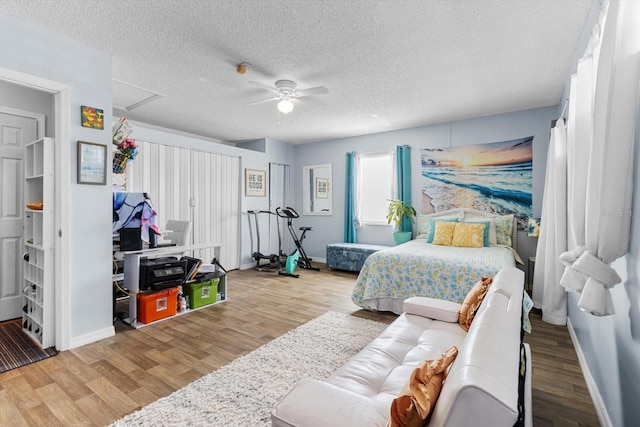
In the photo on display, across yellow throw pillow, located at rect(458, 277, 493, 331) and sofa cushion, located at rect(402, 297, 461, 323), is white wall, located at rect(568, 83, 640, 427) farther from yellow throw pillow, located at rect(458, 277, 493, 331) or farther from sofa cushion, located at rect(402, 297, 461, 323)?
sofa cushion, located at rect(402, 297, 461, 323)

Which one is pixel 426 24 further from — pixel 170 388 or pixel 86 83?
pixel 170 388

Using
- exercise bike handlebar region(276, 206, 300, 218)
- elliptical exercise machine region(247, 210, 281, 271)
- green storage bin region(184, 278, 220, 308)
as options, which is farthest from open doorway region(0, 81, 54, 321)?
exercise bike handlebar region(276, 206, 300, 218)

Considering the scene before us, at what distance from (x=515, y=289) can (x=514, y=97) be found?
3.46 metres

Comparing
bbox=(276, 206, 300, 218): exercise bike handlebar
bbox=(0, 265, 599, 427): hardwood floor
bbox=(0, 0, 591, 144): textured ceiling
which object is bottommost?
bbox=(0, 265, 599, 427): hardwood floor

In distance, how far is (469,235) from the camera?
419cm

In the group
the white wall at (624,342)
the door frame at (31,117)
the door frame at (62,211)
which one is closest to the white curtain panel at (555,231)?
the white wall at (624,342)

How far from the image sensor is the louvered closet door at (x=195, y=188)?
4.50 m

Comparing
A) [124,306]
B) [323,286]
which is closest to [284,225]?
[323,286]

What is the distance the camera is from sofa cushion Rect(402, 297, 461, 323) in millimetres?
2107

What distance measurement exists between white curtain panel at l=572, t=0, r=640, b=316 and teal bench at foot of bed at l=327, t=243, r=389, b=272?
4083 millimetres

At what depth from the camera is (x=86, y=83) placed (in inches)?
106

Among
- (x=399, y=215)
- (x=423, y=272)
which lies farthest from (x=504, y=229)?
(x=423, y=272)

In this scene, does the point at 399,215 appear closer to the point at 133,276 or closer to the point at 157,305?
the point at 157,305

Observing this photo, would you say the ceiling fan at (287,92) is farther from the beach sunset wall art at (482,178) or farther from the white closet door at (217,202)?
the beach sunset wall art at (482,178)
